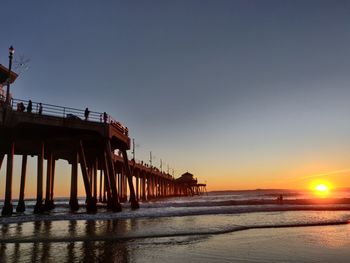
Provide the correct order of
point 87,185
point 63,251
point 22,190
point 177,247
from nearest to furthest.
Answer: point 63,251 → point 177,247 → point 87,185 → point 22,190

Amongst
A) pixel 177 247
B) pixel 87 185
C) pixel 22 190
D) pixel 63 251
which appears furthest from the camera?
pixel 22 190

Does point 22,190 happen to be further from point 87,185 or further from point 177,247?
point 177,247

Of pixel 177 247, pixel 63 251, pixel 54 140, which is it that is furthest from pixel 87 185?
pixel 177 247

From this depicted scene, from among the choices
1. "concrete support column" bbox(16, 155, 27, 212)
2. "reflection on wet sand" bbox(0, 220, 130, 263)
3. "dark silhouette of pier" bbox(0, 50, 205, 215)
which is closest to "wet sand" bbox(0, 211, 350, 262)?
"reflection on wet sand" bbox(0, 220, 130, 263)

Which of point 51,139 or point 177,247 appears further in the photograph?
point 51,139

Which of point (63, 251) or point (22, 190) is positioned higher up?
point (22, 190)

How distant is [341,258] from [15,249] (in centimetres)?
955

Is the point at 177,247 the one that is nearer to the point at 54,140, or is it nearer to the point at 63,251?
the point at 63,251

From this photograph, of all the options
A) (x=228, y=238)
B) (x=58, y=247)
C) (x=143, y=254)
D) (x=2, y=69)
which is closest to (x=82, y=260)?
(x=143, y=254)

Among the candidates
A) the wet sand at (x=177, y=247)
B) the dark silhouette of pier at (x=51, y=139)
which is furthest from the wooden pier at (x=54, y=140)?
the wet sand at (x=177, y=247)

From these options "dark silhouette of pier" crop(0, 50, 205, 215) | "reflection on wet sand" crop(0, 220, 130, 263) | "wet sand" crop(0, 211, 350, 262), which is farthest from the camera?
"dark silhouette of pier" crop(0, 50, 205, 215)

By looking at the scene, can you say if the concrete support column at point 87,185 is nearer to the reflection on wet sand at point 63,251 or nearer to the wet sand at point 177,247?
the wet sand at point 177,247

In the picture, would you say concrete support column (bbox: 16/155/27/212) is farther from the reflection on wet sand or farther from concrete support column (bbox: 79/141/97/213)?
the reflection on wet sand

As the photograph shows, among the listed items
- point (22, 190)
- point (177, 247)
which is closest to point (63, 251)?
point (177, 247)
